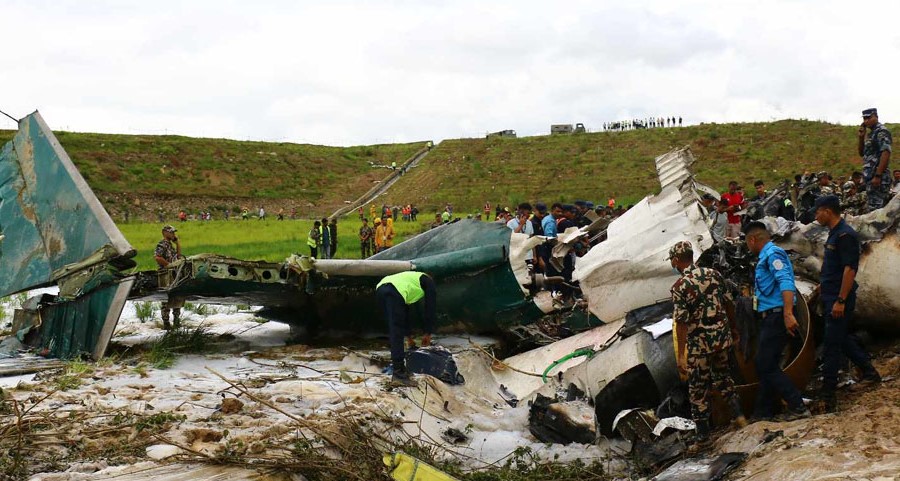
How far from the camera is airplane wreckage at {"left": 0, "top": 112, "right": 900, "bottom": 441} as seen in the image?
7012 millimetres

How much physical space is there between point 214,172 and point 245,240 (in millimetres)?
28520

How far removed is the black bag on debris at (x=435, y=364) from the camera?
7.20 meters

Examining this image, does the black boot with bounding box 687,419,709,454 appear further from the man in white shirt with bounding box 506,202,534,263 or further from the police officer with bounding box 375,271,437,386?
the man in white shirt with bounding box 506,202,534,263

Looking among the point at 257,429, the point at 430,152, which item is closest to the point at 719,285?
the point at 257,429

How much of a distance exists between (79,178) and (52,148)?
485 millimetres

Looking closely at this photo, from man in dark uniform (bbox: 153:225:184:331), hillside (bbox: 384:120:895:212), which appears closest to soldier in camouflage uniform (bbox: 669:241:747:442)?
man in dark uniform (bbox: 153:225:184:331)

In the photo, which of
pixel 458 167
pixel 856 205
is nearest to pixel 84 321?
pixel 856 205

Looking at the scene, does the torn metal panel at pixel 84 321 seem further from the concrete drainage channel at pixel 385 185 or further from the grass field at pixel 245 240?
the concrete drainage channel at pixel 385 185

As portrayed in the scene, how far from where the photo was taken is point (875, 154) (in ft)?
29.7

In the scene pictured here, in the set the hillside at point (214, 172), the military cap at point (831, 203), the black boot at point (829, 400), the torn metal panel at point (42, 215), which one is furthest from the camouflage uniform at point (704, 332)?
the hillside at point (214, 172)

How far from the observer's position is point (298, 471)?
492 cm

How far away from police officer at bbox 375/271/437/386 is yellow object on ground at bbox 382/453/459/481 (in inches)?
71.4

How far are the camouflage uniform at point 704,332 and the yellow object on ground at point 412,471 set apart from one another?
1741 millimetres

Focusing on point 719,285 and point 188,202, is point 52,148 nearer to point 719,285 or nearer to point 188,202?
point 719,285
